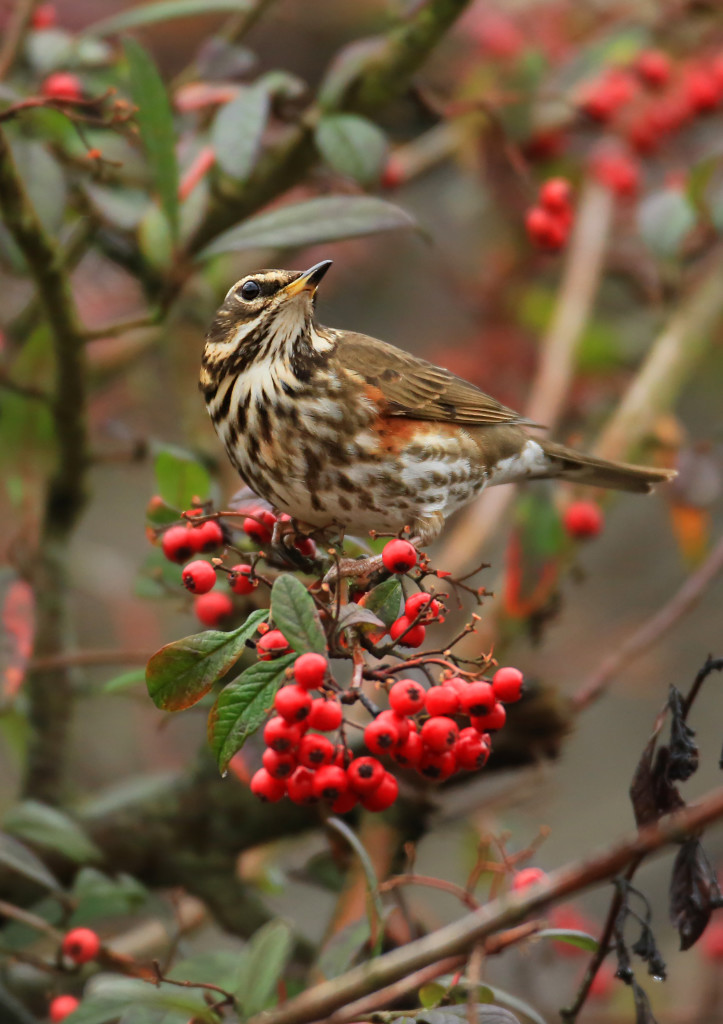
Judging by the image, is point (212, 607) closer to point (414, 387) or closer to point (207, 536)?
point (207, 536)

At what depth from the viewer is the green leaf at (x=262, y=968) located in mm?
1509

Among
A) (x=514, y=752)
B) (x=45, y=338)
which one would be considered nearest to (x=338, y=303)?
(x=45, y=338)

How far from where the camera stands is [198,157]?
2.78 m

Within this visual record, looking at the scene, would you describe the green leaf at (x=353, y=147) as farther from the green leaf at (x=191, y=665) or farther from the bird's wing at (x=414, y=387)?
the green leaf at (x=191, y=665)

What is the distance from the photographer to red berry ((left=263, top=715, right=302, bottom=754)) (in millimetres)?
1438

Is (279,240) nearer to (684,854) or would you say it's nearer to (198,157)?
(198,157)

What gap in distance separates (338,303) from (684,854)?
14.6ft

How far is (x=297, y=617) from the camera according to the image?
1386 mm

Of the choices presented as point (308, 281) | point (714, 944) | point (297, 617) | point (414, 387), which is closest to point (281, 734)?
point (297, 617)

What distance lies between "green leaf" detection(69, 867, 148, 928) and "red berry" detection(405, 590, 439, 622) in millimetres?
1011

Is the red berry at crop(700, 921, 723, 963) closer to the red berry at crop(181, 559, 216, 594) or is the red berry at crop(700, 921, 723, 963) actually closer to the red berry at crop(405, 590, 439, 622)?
the red berry at crop(405, 590, 439, 622)

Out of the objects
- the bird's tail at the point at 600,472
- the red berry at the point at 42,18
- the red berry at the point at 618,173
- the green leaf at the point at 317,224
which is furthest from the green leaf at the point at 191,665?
the red berry at the point at 618,173

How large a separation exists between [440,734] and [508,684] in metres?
0.12

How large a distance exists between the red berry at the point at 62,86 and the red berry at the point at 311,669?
182 centimetres
